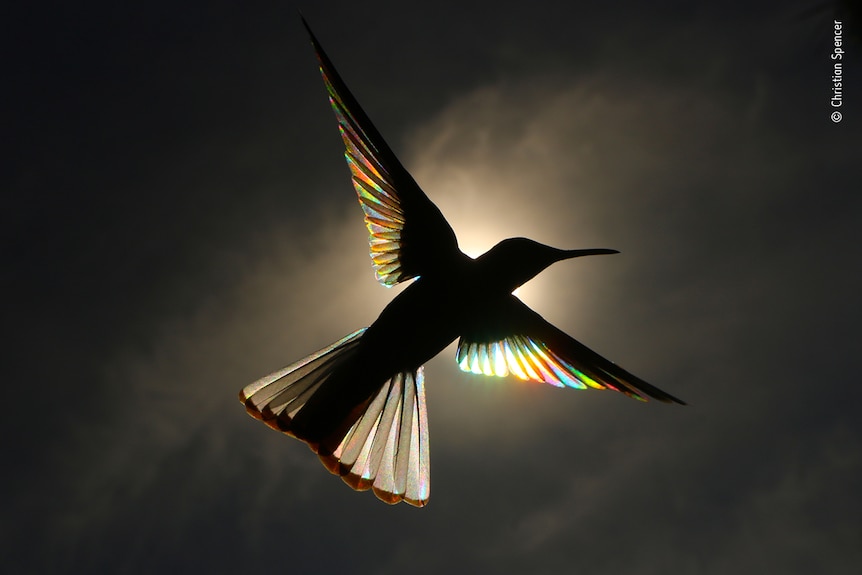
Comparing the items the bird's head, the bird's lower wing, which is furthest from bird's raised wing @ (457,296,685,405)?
the bird's lower wing

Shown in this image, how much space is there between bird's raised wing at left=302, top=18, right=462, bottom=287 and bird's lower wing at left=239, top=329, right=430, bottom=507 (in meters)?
0.61

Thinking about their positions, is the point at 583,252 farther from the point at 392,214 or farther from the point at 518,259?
the point at 392,214

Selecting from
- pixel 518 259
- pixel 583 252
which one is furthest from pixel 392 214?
pixel 583 252

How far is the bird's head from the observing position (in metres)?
4.30

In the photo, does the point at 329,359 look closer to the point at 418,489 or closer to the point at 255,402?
the point at 255,402

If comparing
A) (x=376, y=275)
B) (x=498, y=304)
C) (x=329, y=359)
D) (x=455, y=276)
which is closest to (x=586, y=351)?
(x=498, y=304)

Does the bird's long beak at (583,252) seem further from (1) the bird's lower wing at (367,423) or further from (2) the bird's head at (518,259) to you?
(1) the bird's lower wing at (367,423)

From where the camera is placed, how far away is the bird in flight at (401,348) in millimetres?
4312

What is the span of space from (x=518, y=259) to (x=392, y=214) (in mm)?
940

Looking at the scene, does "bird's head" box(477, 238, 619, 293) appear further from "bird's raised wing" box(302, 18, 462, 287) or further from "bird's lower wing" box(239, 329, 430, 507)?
"bird's lower wing" box(239, 329, 430, 507)

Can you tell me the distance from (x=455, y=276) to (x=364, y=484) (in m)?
1.66

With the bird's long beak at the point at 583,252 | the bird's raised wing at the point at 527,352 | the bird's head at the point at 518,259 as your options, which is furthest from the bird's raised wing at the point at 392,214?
the bird's long beak at the point at 583,252

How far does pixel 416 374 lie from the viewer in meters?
4.98

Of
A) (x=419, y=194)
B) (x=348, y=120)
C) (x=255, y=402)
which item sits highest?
(x=348, y=120)
